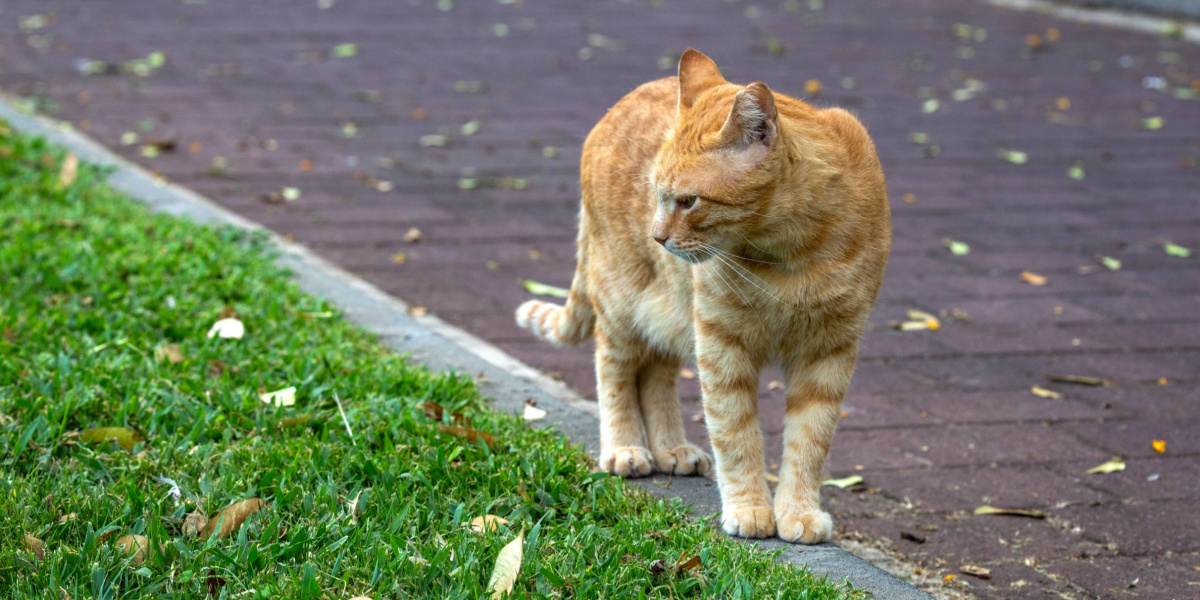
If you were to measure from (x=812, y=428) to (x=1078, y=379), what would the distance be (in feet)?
6.15

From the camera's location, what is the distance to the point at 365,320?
210 inches

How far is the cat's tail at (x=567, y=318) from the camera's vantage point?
4367mm

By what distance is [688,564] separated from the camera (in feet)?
10.8

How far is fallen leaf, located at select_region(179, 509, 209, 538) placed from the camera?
338 cm

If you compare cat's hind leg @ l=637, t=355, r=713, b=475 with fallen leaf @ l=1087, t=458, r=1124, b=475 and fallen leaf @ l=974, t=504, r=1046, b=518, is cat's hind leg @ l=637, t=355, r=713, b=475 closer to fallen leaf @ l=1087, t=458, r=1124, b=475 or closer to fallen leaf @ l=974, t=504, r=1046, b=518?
fallen leaf @ l=974, t=504, r=1046, b=518

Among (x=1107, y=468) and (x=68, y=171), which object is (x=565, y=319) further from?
(x=68, y=171)

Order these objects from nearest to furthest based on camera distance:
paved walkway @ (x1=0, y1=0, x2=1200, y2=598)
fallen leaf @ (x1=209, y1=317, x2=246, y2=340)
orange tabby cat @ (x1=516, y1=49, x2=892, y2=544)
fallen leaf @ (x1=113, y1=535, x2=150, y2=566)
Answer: fallen leaf @ (x1=113, y1=535, x2=150, y2=566) → orange tabby cat @ (x1=516, y1=49, x2=892, y2=544) → paved walkway @ (x1=0, y1=0, x2=1200, y2=598) → fallen leaf @ (x1=209, y1=317, x2=246, y2=340)

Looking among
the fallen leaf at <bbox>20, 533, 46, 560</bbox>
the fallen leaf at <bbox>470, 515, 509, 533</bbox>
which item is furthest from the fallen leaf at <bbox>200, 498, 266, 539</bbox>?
the fallen leaf at <bbox>470, 515, 509, 533</bbox>

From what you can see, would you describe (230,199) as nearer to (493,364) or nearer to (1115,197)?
(493,364)

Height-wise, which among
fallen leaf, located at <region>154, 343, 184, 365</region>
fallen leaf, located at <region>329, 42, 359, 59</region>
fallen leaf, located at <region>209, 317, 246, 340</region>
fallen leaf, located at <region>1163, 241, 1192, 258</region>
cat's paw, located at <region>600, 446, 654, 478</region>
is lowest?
fallen leaf, located at <region>329, 42, 359, 59</region>

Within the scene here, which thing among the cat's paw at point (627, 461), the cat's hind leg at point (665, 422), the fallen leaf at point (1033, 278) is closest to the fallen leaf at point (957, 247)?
the fallen leaf at point (1033, 278)

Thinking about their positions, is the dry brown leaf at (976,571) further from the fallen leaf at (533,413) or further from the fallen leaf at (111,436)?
the fallen leaf at (111,436)

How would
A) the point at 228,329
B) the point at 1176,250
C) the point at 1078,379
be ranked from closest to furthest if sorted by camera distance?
the point at 228,329 → the point at 1078,379 → the point at 1176,250

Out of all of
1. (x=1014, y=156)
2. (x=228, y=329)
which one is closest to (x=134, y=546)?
(x=228, y=329)
